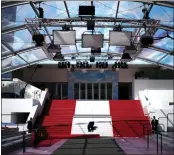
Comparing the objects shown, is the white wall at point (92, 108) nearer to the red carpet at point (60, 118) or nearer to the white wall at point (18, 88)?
the red carpet at point (60, 118)

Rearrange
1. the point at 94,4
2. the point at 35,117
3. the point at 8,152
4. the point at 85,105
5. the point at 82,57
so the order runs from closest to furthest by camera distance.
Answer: the point at 8,152
the point at 94,4
the point at 35,117
the point at 82,57
the point at 85,105

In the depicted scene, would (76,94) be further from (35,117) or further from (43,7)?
(43,7)

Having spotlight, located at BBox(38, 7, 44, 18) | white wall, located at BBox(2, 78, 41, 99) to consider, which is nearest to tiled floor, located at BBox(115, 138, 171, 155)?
spotlight, located at BBox(38, 7, 44, 18)

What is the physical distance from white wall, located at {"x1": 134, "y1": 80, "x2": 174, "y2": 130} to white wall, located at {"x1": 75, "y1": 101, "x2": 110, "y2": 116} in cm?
335

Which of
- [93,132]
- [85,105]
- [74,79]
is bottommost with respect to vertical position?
[93,132]

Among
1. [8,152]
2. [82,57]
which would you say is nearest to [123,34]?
[8,152]

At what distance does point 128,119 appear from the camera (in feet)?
78.3

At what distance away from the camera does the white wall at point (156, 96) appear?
916 inches

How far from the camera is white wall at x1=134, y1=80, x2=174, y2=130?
916 inches

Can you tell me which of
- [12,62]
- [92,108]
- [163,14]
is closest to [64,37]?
[163,14]

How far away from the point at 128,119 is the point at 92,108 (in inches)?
174

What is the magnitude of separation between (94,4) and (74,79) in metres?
21.2

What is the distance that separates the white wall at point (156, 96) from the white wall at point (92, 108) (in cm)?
335

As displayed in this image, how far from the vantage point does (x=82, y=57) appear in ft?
84.8
